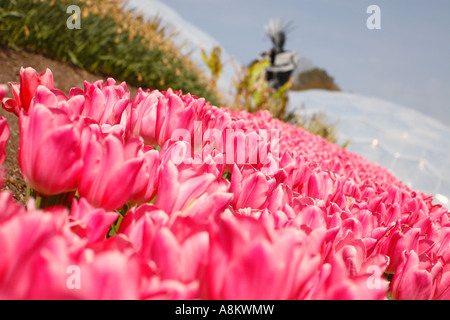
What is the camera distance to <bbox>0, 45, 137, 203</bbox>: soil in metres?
4.04

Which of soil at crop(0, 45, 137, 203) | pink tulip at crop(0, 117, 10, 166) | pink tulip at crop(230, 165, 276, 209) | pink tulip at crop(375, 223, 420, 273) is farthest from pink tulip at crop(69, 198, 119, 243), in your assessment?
soil at crop(0, 45, 137, 203)

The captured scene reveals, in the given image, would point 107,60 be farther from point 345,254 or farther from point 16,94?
point 345,254

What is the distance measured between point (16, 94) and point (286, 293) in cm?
139

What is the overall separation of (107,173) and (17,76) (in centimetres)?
685

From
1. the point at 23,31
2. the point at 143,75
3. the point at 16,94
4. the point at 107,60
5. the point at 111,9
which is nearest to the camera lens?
the point at 16,94

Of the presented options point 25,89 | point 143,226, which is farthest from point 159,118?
point 143,226

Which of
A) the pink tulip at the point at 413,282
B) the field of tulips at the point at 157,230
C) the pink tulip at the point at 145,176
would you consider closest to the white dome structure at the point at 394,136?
the field of tulips at the point at 157,230

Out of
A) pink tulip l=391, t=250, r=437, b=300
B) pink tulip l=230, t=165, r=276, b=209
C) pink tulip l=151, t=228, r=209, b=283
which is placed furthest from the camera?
pink tulip l=230, t=165, r=276, b=209

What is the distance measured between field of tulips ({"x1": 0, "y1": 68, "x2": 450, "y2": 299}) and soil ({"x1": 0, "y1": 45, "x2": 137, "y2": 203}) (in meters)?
2.60

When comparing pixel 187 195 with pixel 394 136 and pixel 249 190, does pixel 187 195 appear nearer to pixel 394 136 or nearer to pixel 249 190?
pixel 249 190

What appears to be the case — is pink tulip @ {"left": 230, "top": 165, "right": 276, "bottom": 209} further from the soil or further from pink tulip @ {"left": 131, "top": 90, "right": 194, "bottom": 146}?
the soil

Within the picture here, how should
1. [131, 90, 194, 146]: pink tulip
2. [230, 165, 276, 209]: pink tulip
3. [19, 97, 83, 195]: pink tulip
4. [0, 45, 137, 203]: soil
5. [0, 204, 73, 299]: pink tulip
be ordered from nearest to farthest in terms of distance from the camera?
[0, 204, 73, 299]: pink tulip
[19, 97, 83, 195]: pink tulip
[230, 165, 276, 209]: pink tulip
[131, 90, 194, 146]: pink tulip
[0, 45, 137, 203]: soil

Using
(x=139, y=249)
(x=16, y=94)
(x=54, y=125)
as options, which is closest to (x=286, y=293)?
(x=139, y=249)

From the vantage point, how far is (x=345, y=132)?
1997 centimetres
